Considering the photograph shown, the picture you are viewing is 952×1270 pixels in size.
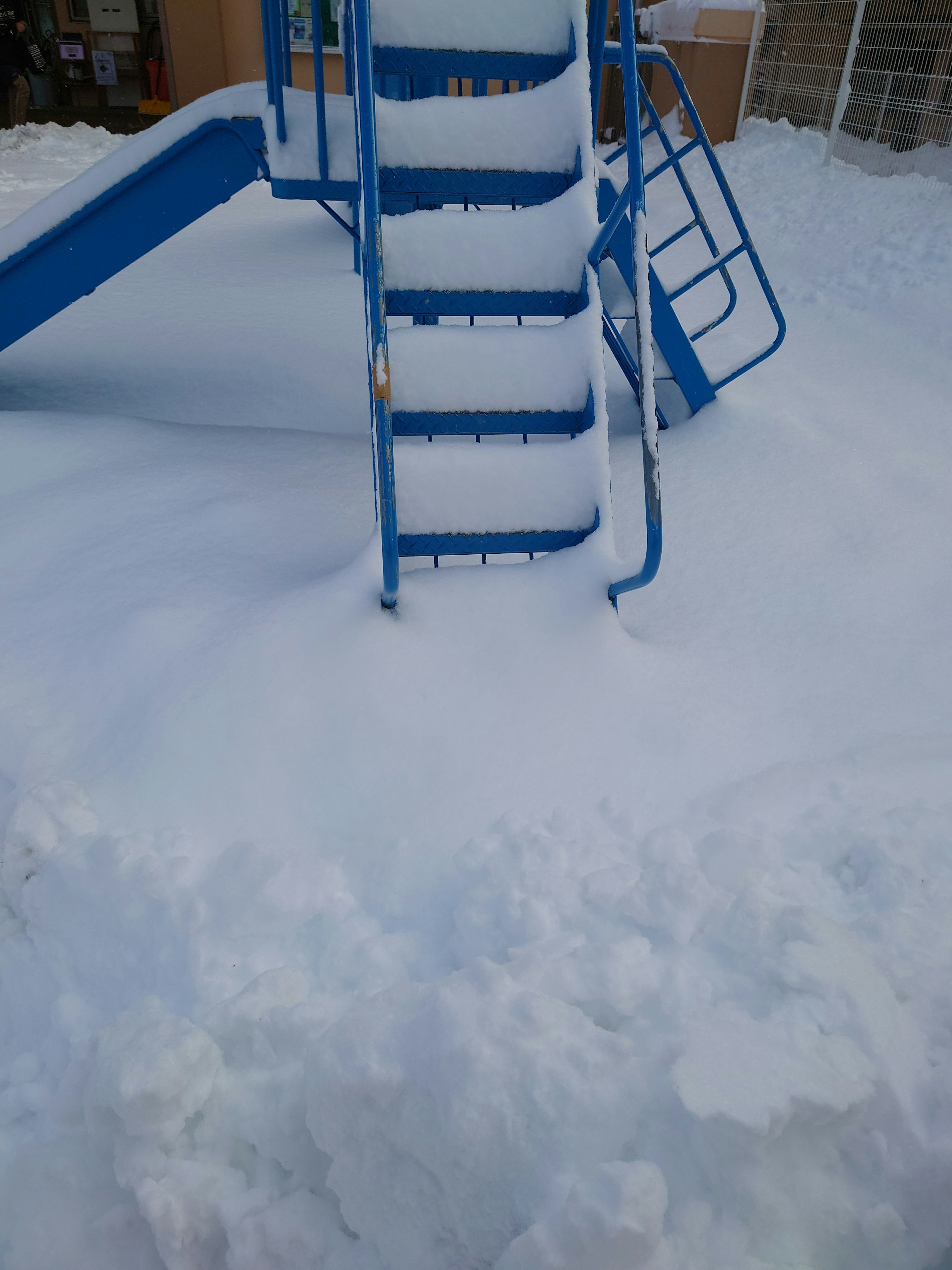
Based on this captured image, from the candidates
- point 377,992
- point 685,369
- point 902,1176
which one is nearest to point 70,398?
point 685,369

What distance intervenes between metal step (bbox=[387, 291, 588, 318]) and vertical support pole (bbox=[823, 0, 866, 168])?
6107 millimetres

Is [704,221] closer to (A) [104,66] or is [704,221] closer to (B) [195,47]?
(B) [195,47]

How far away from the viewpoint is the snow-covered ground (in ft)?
4.18

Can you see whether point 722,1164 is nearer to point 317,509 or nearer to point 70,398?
point 317,509

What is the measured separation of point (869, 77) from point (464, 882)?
7.62 m

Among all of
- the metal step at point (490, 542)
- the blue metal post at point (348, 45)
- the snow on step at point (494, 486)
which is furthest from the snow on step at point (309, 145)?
the metal step at point (490, 542)

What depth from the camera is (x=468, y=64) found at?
250cm

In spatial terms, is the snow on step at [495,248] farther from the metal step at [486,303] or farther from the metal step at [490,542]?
the metal step at [490,542]

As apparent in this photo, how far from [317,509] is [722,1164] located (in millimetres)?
2288

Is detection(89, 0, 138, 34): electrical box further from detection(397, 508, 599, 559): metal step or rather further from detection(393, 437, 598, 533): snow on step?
detection(397, 508, 599, 559): metal step

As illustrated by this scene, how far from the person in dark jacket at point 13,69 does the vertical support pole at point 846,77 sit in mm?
9811

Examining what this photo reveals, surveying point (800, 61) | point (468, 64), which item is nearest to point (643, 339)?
point (468, 64)

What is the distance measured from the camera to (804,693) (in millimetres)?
2273

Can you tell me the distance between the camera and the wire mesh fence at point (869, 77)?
20.1 feet
